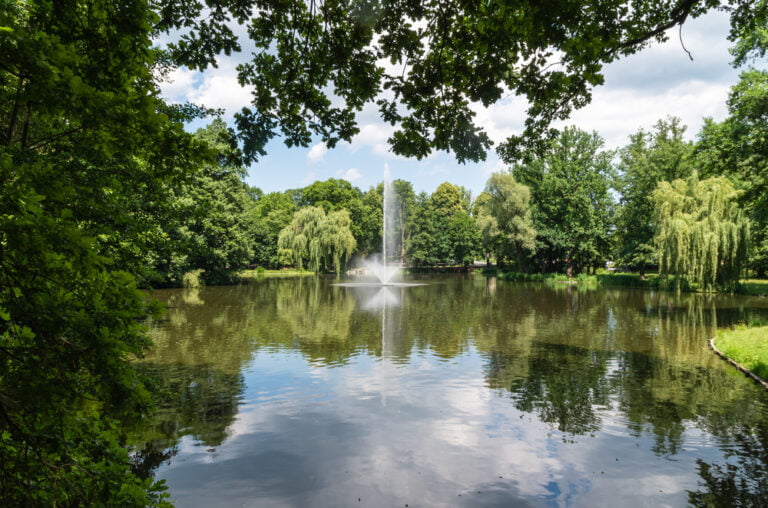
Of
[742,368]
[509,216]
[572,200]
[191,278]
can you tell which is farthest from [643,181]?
[191,278]

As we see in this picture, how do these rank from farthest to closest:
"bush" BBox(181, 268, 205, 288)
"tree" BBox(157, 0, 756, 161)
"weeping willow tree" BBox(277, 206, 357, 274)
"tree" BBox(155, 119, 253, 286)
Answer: "weeping willow tree" BBox(277, 206, 357, 274), "bush" BBox(181, 268, 205, 288), "tree" BBox(155, 119, 253, 286), "tree" BBox(157, 0, 756, 161)

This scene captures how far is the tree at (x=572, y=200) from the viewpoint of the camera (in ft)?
145

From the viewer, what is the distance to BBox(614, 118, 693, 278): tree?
128ft

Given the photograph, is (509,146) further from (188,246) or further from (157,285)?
(157,285)

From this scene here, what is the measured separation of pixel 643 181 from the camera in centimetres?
4122

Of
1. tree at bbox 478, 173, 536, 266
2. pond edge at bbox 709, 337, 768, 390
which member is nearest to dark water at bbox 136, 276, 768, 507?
pond edge at bbox 709, 337, 768, 390

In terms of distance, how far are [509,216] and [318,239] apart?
21262 millimetres

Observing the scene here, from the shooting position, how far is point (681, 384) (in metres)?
9.48

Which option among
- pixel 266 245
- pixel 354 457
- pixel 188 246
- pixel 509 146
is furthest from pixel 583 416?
pixel 266 245

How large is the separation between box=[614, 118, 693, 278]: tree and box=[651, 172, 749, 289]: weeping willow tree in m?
10.5

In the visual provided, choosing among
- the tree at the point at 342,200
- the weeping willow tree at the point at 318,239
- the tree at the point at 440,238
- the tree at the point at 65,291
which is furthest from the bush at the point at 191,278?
the tree at the point at 440,238

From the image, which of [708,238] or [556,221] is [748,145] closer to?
[708,238]

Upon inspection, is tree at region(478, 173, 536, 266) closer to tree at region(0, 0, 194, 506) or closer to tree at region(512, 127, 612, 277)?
tree at region(512, 127, 612, 277)

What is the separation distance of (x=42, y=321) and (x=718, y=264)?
31.2 m
